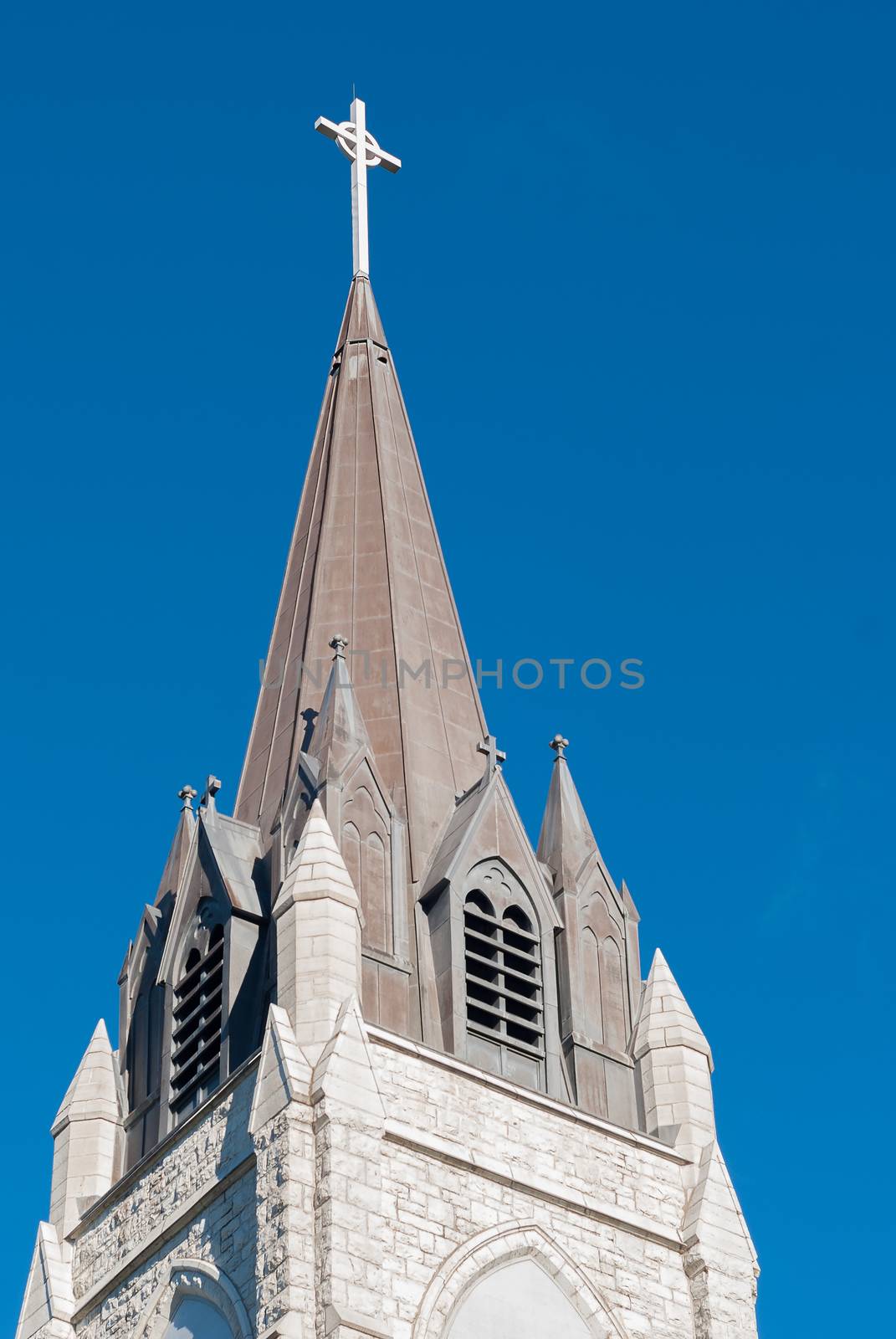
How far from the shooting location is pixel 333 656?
3744 cm

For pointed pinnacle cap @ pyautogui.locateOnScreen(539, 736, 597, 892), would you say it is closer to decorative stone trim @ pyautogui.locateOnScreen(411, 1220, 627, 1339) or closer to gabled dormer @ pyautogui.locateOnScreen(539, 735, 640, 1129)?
gabled dormer @ pyautogui.locateOnScreen(539, 735, 640, 1129)

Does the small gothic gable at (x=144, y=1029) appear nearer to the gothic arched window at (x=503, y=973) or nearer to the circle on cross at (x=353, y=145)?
the gothic arched window at (x=503, y=973)

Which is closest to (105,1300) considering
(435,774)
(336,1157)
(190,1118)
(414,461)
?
(190,1118)

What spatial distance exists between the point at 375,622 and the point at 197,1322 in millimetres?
10128

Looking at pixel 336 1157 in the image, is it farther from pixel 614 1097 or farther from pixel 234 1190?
pixel 614 1097

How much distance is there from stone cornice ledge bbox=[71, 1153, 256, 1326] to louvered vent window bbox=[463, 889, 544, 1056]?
3.48 m

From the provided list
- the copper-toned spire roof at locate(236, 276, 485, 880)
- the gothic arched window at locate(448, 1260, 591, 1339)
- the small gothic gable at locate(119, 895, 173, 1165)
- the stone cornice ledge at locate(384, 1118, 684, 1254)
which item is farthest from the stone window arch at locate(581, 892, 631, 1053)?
the small gothic gable at locate(119, 895, 173, 1165)

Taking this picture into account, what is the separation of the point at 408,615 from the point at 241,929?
6.04 metres

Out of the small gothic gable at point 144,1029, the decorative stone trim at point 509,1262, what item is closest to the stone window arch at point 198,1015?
the small gothic gable at point 144,1029

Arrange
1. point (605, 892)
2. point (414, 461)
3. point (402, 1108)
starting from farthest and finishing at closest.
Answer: point (414, 461)
point (605, 892)
point (402, 1108)

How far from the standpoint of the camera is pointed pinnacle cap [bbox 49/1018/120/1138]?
35.4 meters

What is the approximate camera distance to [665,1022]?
3534 cm

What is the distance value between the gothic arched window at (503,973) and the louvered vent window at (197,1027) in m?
2.83

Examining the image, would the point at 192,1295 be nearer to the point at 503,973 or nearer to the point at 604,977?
the point at 503,973
